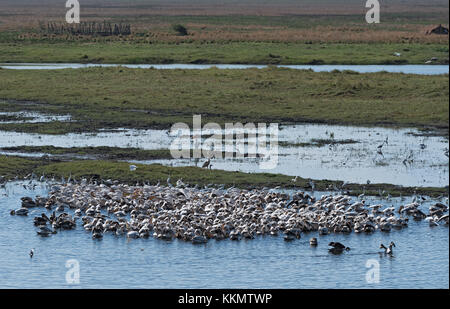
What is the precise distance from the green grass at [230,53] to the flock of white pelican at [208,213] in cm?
3948

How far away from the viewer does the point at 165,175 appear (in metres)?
26.8

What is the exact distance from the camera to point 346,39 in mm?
81500

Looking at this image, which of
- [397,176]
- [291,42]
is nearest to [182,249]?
[397,176]

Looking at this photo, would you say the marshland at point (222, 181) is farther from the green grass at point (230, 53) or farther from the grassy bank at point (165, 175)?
the green grass at point (230, 53)

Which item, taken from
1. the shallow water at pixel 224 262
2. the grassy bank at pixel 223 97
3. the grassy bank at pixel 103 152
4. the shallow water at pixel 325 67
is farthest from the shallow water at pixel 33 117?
the shallow water at pixel 224 262

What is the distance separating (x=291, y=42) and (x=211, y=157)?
50.2 metres

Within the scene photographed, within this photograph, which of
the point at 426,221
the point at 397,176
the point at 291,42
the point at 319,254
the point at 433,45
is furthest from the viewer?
the point at 291,42

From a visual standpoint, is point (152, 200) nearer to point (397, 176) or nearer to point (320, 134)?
point (397, 176)

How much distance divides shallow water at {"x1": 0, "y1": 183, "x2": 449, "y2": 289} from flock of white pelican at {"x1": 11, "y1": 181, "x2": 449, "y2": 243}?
263mm

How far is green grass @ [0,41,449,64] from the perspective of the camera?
62.7 metres

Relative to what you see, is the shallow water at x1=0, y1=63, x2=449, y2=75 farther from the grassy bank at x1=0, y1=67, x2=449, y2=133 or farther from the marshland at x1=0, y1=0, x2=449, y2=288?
the grassy bank at x1=0, y1=67, x2=449, y2=133

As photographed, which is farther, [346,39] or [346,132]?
[346,39]

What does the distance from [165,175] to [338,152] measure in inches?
285

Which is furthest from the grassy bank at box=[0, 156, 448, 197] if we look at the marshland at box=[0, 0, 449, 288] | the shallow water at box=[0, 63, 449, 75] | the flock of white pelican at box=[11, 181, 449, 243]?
the shallow water at box=[0, 63, 449, 75]
